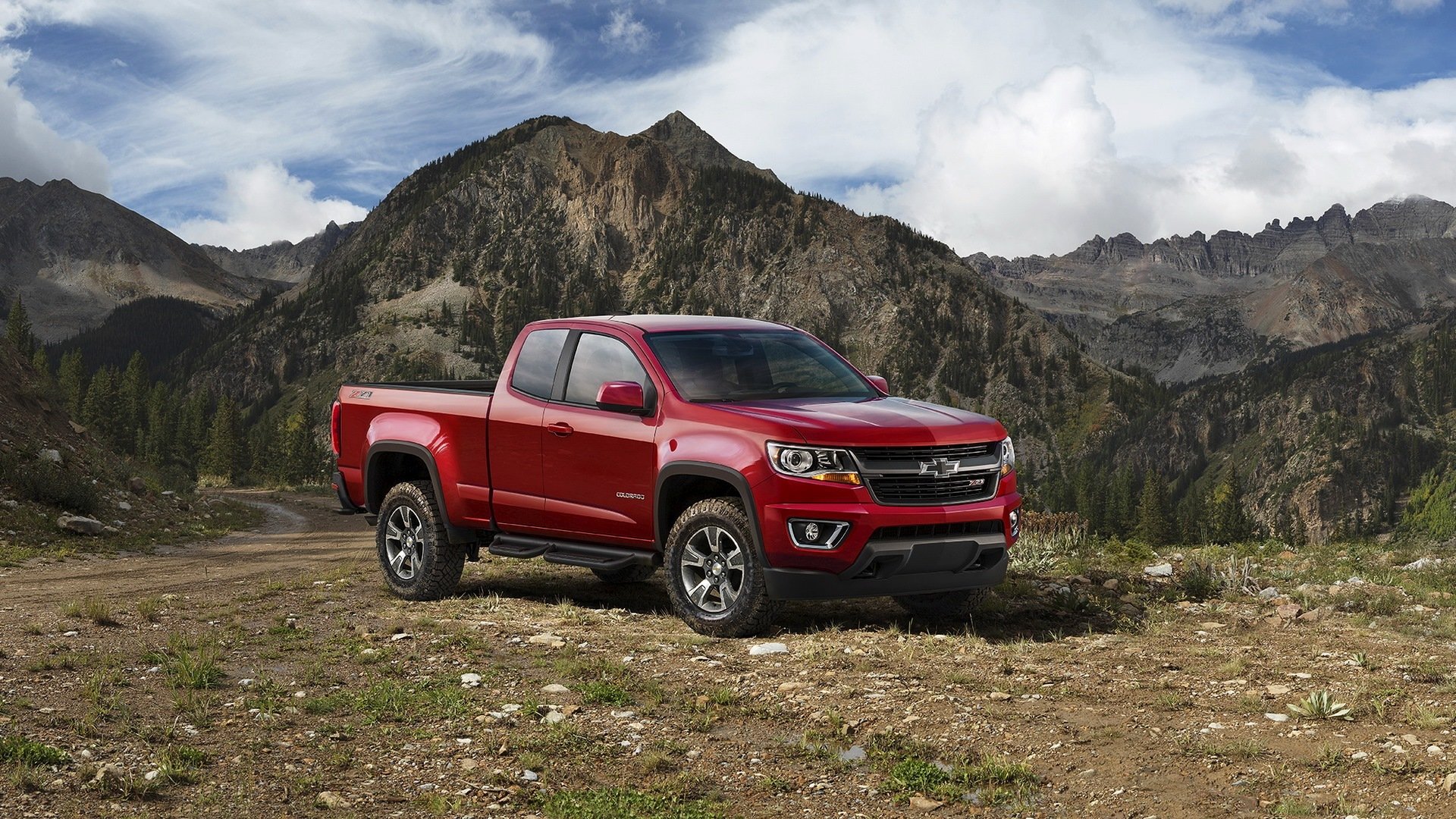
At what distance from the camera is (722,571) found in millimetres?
9062

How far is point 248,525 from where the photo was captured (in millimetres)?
29812

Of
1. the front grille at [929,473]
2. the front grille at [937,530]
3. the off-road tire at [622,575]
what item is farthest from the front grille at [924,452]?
the off-road tire at [622,575]

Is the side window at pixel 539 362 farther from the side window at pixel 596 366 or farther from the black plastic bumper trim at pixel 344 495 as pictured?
the black plastic bumper trim at pixel 344 495

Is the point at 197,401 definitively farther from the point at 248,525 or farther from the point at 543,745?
the point at 543,745

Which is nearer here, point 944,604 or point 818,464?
point 818,464

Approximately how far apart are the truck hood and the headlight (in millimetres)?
85

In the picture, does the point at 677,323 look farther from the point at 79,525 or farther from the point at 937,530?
the point at 79,525

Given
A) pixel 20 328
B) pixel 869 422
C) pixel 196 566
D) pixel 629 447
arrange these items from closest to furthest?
1. pixel 869 422
2. pixel 629 447
3. pixel 196 566
4. pixel 20 328

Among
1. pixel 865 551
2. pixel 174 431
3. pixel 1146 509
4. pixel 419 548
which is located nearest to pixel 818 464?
pixel 865 551

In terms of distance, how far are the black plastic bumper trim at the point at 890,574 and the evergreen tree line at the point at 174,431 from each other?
10171 centimetres

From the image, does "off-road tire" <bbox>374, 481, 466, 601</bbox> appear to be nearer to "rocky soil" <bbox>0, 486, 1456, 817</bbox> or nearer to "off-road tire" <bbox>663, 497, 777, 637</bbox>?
"rocky soil" <bbox>0, 486, 1456, 817</bbox>

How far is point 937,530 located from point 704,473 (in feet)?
5.97

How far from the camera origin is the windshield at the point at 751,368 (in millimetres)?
9617

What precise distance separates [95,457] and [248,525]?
15.0ft
